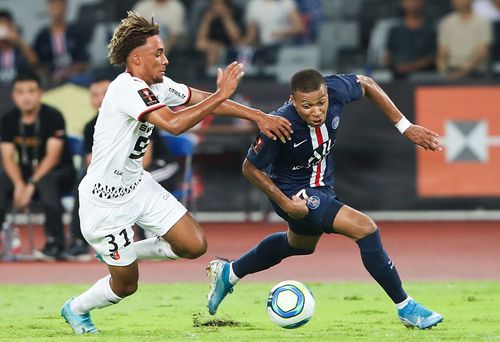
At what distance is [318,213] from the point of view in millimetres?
8383

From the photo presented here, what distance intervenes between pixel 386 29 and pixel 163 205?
985 centimetres

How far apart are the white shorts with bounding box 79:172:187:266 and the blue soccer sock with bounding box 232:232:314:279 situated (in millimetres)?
843

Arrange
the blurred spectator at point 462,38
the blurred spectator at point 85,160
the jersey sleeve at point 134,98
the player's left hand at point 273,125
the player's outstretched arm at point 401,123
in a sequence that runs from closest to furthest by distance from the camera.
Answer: the jersey sleeve at point 134,98 < the player's left hand at point 273,125 < the player's outstretched arm at point 401,123 < the blurred spectator at point 85,160 < the blurred spectator at point 462,38

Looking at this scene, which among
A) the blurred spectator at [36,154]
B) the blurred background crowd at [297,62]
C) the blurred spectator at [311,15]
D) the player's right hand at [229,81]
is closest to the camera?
the player's right hand at [229,81]

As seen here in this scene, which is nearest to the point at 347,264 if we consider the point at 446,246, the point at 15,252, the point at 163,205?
the point at 446,246

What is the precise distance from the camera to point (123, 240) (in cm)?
823

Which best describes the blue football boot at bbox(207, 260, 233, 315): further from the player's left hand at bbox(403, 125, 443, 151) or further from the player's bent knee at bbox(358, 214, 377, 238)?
the player's left hand at bbox(403, 125, 443, 151)

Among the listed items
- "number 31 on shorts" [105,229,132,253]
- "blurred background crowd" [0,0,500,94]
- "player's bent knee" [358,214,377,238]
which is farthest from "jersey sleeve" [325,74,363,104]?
"blurred background crowd" [0,0,500,94]

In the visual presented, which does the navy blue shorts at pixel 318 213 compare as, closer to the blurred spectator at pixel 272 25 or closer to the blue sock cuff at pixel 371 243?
the blue sock cuff at pixel 371 243

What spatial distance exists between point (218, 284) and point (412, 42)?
9.03 meters

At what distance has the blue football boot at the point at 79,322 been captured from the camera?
836cm

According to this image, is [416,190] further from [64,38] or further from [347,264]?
[64,38]

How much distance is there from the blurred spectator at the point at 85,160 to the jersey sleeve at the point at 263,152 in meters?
4.57

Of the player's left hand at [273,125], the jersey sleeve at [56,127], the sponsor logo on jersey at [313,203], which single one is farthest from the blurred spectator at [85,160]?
the player's left hand at [273,125]
